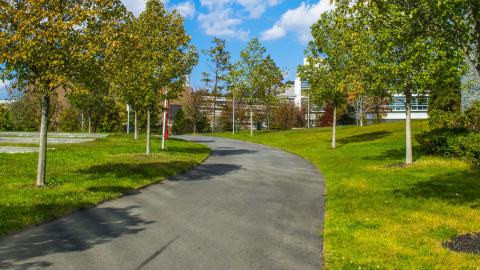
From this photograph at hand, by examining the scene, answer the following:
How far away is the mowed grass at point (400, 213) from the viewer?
23.6 ft

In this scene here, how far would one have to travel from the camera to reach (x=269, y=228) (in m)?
9.33

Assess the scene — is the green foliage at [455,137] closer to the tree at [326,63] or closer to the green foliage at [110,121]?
the tree at [326,63]

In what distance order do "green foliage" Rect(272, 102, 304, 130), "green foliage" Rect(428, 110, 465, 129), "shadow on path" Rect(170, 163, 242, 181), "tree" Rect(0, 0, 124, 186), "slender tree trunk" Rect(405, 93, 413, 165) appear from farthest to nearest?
"green foliage" Rect(272, 102, 304, 130) < "green foliage" Rect(428, 110, 465, 129) < "slender tree trunk" Rect(405, 93, 413, 165) < "shadow on path" Rect(170, 163, 242, 181) < "tree" Rect(0, 0, 124, 186)

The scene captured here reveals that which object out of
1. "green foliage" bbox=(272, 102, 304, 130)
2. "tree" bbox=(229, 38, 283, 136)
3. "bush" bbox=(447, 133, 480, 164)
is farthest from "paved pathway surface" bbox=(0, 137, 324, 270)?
"green foliage" bbox=(272, 102, 304, 130)

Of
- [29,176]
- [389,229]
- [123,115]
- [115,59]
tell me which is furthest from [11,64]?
[123,115]

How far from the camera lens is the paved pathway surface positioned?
7055 mm

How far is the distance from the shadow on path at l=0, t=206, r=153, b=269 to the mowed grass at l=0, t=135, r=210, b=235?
51 centimetres

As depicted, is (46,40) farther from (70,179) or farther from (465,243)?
(465,243)

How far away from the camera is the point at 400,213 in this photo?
10430 mm

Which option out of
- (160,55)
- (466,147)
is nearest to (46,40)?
(160,55)

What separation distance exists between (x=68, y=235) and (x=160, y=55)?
51.7 feet

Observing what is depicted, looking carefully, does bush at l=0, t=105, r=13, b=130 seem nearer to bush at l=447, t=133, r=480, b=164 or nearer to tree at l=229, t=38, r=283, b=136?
tree at l=229, t=38, r=283, b=136

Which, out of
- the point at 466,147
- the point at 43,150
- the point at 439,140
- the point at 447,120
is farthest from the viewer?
the point at 447,120

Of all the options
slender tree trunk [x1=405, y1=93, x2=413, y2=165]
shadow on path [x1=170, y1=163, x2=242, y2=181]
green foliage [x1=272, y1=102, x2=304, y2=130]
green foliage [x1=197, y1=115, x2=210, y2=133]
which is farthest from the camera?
green foliage [x1=272, y1=102, x2=304, y2=130]
